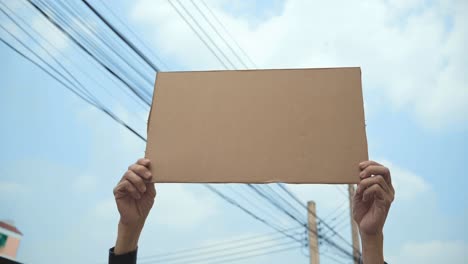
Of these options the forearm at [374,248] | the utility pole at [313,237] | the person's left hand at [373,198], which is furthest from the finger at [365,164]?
the utility pole at [313,237]

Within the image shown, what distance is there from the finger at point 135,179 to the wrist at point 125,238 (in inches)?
6.9

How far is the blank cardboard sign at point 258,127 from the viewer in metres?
1.03

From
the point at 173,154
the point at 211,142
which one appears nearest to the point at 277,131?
the point at 211,142

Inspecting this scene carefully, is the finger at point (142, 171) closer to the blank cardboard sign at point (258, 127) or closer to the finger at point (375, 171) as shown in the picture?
the blank cardboard sign at point (258, 127)

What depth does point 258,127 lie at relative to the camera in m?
1.09

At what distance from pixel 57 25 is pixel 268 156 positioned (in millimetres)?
2397

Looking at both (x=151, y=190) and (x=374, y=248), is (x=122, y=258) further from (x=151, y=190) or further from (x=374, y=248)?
(x=374, y=248)

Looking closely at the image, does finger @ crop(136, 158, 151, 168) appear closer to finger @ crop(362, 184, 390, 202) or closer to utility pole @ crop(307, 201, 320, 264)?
finger @ crop(362, 184, 390, 202)

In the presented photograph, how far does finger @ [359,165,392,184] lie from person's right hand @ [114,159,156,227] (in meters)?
0.61

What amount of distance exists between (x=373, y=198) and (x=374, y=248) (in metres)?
0.17

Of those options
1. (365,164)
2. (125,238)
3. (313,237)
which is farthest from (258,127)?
(313,237)

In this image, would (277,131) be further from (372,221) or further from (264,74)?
(372,221)

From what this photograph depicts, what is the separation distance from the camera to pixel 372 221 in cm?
107

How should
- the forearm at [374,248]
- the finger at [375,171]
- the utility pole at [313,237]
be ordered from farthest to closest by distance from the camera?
the utility pole at [313,237] → the forearm at [374,248] → the finger at [375,171]
